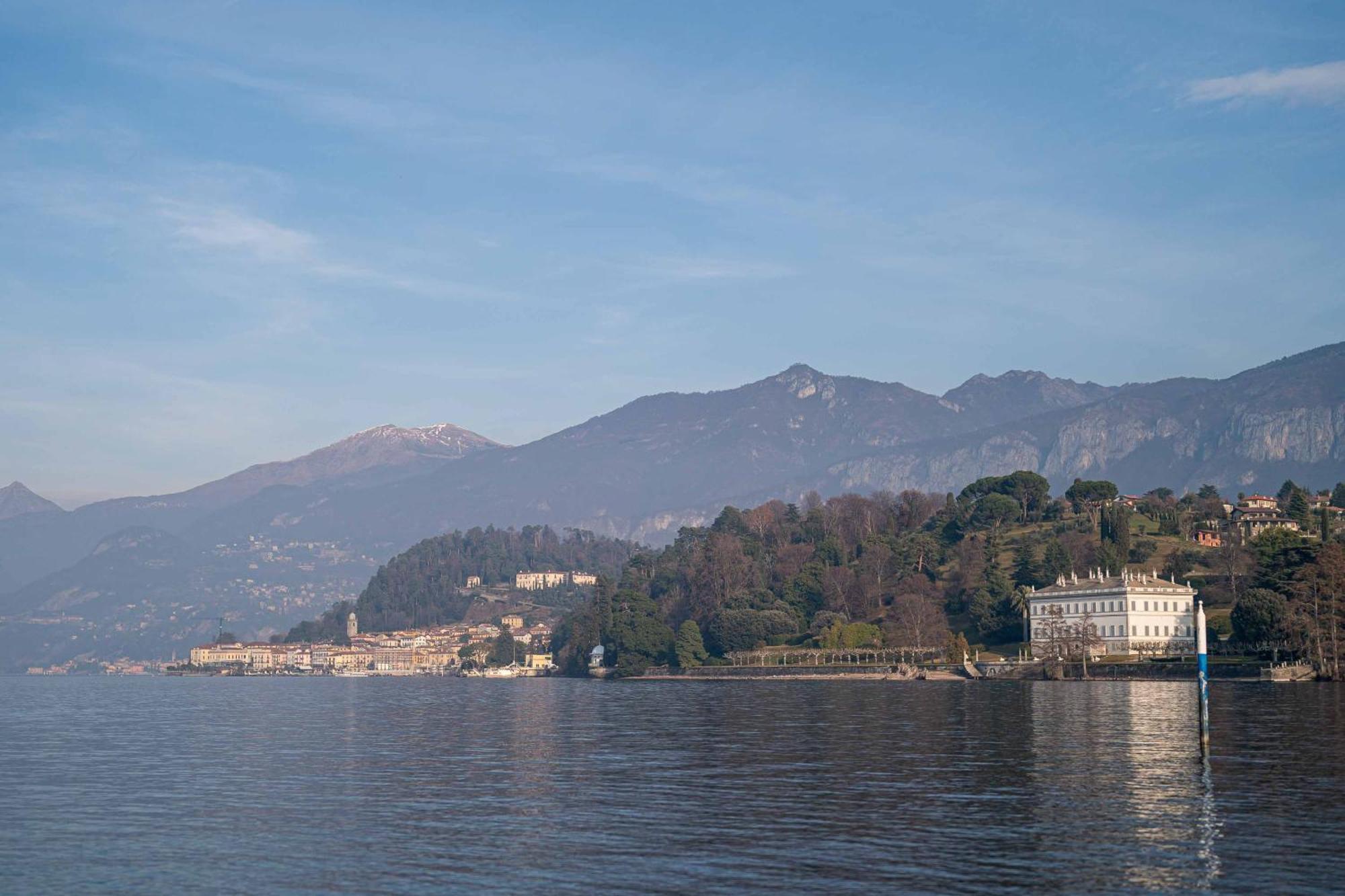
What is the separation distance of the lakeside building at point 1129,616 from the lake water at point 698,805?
6605cm

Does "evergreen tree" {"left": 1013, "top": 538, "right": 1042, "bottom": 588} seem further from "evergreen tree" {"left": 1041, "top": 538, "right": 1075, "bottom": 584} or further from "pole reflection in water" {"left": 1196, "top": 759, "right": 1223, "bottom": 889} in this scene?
"pole reflection in water" {"left": 1196, "top": 759, "right": 1223, "bottom": 889}

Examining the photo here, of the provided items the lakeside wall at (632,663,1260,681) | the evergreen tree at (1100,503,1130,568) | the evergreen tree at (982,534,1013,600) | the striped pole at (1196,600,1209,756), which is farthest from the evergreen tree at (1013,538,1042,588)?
the striped pole at (1196,600,1209,756)

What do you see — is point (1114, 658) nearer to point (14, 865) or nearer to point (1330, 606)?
point (1330, 606)

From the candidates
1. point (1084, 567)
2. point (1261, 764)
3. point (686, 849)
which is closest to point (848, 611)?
point (1084, 567)

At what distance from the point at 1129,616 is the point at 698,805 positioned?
11746cm

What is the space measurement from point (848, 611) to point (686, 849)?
5947 inches

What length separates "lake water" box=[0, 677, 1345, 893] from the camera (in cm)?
3384

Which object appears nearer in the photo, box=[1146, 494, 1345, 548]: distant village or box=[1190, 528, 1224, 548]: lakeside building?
box=[1146, 494, 1345, 548]: distant village

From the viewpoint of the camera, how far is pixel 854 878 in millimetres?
32750

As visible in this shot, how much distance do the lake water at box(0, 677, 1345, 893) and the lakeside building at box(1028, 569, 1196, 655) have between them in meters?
66.0

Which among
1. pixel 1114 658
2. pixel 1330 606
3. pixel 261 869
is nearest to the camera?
pixel 261 869

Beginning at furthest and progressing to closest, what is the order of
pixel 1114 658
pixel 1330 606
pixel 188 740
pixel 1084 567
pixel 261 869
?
pixel 1084 567
pixel 1114 658
pixel 1330 606
pixel 188 740
pixel 261 869

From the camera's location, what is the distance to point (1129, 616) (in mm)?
151625

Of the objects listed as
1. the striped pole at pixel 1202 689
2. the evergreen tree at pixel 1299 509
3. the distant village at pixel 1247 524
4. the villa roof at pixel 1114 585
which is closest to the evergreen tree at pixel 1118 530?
the villa roof at pixel 1114 585
